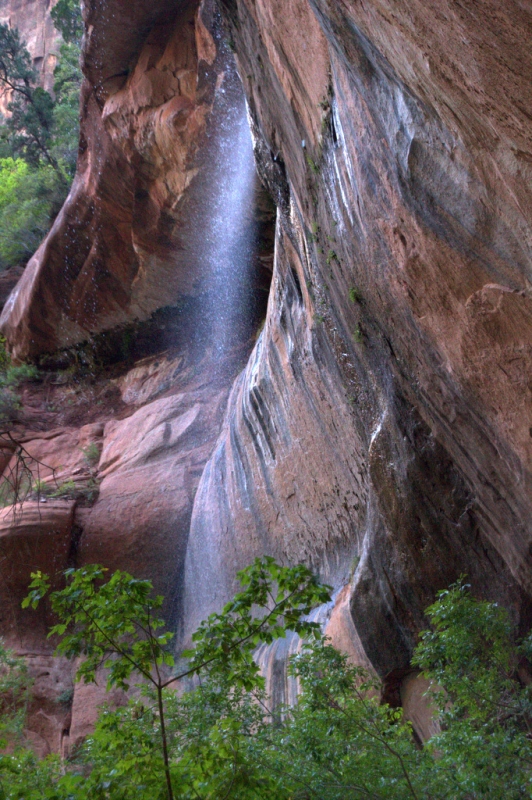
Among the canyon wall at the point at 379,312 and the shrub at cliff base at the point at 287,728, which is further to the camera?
the canyon wall at the point at 379,312

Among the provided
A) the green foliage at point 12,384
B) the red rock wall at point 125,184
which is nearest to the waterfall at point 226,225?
the red rock wall at point 125,184

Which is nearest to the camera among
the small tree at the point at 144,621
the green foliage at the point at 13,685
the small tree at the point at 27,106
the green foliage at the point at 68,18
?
the small tree at the point at 144,621

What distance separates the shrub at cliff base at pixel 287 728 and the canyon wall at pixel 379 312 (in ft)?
3.43

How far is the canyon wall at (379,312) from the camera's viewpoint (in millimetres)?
3162

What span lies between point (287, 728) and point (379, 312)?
2.91 meters

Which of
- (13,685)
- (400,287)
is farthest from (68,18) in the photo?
(400,287)

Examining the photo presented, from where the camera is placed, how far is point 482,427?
4297 mm

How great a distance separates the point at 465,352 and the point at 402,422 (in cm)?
157

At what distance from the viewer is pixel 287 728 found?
4.11 meters

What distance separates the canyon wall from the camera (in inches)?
124

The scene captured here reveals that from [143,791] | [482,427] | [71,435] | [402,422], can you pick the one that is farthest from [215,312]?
[143,791]

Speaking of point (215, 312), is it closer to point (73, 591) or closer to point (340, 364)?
point (340, 364)

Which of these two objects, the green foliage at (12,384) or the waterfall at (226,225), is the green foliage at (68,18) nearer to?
the green foliage at (12,384)

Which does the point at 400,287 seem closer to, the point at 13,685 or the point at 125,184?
the point at 13,685
